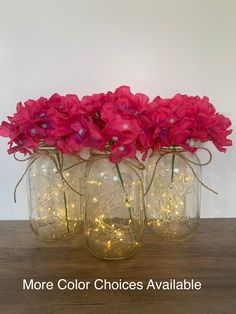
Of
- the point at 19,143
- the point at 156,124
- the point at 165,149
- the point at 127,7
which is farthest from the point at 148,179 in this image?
the point at 127,7

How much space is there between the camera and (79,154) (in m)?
0.87

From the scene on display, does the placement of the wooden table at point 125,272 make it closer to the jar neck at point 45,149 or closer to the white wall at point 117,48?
the jar neck at point 45,149

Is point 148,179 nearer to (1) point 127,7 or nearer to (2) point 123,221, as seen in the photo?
(2) point 123,221

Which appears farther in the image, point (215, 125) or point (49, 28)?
point (49, 28)

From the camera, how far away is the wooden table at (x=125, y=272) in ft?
1.89

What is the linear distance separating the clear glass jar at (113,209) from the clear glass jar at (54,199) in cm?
9

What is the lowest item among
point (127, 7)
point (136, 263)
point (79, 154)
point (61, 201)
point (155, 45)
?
point (136, 263)

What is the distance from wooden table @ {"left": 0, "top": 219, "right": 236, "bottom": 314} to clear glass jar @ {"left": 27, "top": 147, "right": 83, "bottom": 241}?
0.04 meters

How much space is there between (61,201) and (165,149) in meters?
0.34

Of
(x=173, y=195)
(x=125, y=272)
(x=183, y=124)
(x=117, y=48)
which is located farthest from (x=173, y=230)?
(x=117, y=48)

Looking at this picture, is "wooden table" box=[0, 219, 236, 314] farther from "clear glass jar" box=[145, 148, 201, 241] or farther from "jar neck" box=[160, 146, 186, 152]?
"jar neck" box=[160, 146, 186, 152]

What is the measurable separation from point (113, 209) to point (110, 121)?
0.27 m

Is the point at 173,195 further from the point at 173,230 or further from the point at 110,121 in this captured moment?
the point at 110,121

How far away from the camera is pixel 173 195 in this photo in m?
0.87
